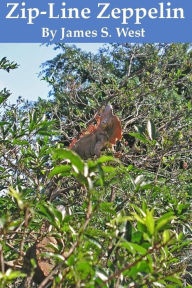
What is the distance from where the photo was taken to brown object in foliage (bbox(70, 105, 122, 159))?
6.77 ft

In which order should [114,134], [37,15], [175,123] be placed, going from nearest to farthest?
[114,134] → [175,123] → [37,15]

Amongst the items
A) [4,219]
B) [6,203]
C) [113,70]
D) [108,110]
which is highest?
[113,70]

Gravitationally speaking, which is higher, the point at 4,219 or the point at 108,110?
the point at 108,110

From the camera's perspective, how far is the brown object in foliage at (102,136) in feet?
6.77

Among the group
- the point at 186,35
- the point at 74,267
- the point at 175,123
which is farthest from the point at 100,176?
the point at 186,35

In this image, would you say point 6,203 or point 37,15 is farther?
point 37,15

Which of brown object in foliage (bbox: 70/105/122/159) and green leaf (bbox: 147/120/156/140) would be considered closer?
green leaf (bbox: 147/120/156/140)

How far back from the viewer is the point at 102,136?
213 cm

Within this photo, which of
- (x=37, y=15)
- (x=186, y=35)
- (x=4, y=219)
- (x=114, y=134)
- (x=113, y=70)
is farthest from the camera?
(x=113, y=70)

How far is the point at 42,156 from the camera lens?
257 centimetres

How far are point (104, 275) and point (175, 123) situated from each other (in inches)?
148

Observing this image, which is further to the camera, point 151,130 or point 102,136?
point 102,136

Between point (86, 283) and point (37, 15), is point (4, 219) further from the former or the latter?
point (37, 15)

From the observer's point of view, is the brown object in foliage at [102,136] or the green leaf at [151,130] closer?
the green leaf at [151,130]
